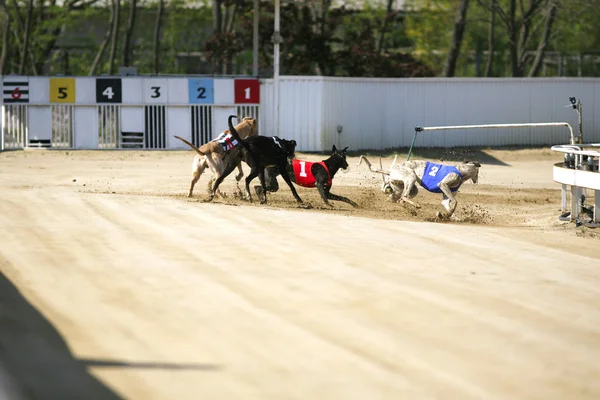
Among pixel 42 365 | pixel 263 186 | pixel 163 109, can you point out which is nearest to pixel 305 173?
pixel 263 186

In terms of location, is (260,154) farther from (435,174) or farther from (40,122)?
(40,122)

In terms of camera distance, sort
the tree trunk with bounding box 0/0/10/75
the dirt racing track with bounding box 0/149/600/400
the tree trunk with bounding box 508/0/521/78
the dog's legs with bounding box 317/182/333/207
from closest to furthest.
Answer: the dirt racing track with bounding box 0/149/600/400, the dog's legs with bounding box 317/182/333/207, the tree trunk with bounding box 508/0/521/78, the tree trunk with bounding box 0/0/10/75

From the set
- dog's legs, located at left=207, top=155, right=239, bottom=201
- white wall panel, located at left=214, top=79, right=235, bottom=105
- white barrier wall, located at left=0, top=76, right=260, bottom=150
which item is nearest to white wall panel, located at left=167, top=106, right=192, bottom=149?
white barrier wall, located at left=0, top=76, right=260, bottom=150

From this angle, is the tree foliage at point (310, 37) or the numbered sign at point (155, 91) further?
the tree foliage at point (310, 37)

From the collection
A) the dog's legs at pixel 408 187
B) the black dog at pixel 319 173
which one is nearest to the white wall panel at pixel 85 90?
the black dog at pixel 319 173

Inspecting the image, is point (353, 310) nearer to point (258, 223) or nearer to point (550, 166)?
point (258, 223)

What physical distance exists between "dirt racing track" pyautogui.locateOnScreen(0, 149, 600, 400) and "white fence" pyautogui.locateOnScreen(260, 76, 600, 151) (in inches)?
383

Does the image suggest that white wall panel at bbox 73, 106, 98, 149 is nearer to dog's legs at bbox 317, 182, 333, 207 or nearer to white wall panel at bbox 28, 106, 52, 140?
white wall panel at bbox 28, 106, 52, 140

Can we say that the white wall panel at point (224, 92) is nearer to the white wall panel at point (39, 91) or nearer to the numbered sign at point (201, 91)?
the numbered sign at point (201, 91)

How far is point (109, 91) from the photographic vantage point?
2428 cm

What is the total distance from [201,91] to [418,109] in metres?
5.08

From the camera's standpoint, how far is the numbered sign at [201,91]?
24297 millimetres

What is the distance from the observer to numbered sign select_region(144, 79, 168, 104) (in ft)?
79.7

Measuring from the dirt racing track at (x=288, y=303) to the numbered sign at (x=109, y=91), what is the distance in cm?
945
